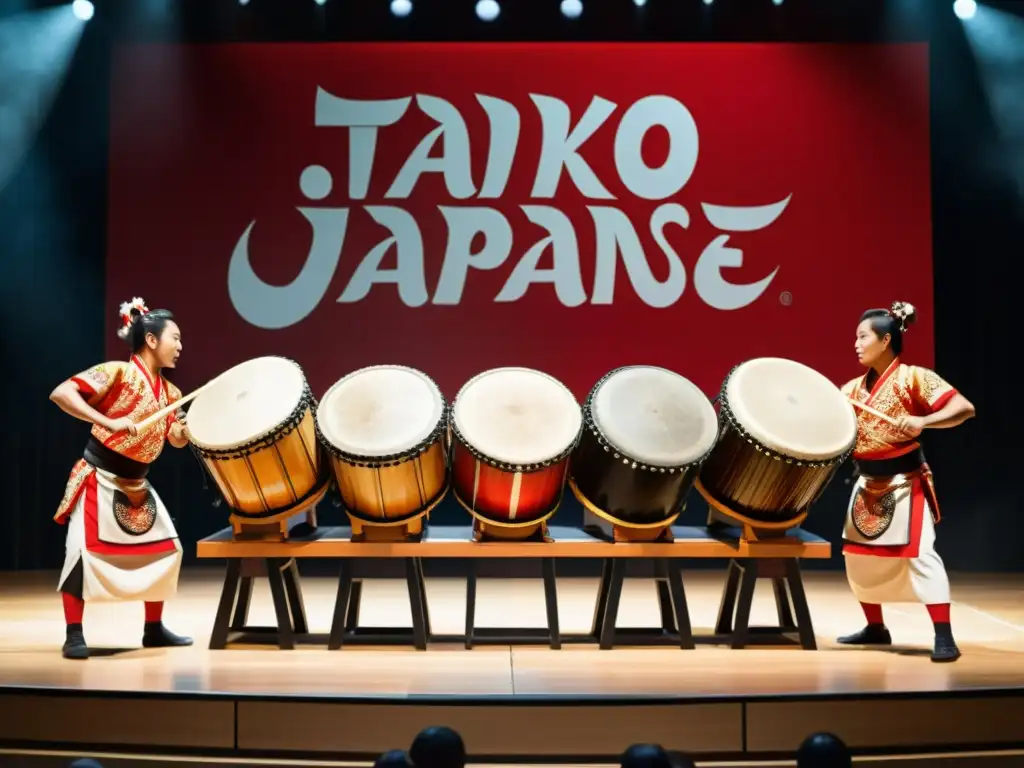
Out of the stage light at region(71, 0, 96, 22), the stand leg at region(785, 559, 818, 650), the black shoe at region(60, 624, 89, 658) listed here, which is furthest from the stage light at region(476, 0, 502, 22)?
the black shoe at region(60, 624, 89, 658)

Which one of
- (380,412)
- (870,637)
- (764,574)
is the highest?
(380,412)

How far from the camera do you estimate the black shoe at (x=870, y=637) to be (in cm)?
365

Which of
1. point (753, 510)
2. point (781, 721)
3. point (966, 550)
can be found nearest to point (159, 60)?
point (753, 510)

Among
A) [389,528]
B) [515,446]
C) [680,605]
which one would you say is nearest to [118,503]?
[389,528]

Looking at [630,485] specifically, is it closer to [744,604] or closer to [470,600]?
[744,604]

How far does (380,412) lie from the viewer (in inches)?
136

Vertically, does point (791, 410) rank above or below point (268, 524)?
above

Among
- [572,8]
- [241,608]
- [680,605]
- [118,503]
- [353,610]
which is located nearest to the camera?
[118,503]

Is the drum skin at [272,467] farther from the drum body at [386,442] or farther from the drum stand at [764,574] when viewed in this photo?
the drum stand at [764,574]

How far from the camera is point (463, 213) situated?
5.32 meters

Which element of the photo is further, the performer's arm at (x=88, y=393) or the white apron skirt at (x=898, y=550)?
the white apron skirt at (x=898, y=550)

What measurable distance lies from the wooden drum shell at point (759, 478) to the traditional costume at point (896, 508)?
186 mm

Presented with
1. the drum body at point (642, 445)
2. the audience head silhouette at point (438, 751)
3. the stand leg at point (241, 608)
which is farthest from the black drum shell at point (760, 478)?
the audience head silhouette at point (438, 751)

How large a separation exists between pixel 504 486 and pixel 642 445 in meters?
0.46
